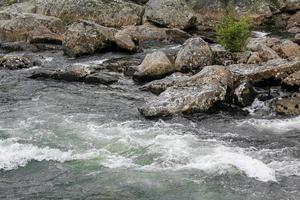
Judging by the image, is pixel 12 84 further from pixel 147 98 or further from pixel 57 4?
pixel 57 4

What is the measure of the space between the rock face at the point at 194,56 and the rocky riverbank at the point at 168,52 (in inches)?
Result: 1.8

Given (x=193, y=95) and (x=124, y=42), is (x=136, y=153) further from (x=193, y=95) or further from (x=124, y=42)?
(x=124, y=42)

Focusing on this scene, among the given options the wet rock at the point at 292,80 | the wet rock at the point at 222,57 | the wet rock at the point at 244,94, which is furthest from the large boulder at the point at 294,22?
the wet rock at the point at 244,94

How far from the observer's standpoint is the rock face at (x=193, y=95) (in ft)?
59.3

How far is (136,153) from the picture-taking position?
14836 mm

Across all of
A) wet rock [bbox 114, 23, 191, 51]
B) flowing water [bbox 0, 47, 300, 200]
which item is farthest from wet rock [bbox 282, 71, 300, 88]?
wet rock [bbox 114, 23, 191, 51]

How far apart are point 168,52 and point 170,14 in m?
7.56

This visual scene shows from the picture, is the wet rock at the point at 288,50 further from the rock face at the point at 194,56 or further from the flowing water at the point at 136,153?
the flowing water at the point at 136,153

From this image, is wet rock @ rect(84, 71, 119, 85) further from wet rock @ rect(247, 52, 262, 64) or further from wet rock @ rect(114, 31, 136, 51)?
wet rock @ rect(247, 52, 262, 64)

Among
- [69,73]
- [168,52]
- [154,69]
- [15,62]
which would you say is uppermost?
[154,69]

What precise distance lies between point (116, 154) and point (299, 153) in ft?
17.1

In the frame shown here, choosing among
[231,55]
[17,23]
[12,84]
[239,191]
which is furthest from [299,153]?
[17,23]

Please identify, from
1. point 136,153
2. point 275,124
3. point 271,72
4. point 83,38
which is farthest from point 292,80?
point 83,38

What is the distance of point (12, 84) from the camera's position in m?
22.8
